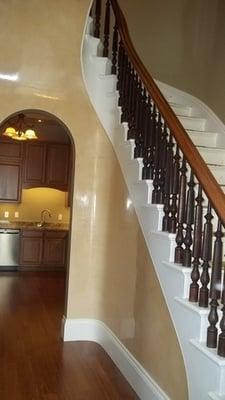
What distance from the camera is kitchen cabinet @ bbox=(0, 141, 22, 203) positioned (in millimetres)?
7656

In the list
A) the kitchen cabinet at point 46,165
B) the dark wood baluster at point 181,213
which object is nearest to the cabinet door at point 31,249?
the kitchen cabinet at point 46,165

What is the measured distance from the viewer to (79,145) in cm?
410

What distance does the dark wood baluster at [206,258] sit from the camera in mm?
2205

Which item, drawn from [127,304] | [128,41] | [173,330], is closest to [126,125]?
[128,41]

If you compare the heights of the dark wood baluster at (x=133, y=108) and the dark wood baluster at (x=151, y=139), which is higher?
the dark wood baluster at (x=133, y=108)

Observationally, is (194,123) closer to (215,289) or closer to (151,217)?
(151,217)

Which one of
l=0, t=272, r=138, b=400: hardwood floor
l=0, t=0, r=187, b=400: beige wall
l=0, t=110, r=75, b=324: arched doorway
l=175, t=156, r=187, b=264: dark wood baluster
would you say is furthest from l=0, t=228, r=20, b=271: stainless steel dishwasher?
l=175, t=156, r=187, b=264: dark wood baluster

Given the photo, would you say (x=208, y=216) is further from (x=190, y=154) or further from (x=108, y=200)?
(x=108, y=200)

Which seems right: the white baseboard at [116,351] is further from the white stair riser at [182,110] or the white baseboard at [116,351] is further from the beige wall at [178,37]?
the beige wall at [178,37]

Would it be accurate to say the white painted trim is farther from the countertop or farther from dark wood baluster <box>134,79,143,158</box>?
the countertop

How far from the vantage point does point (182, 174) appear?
8.35 ft

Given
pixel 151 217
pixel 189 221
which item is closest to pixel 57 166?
pixel 151 217

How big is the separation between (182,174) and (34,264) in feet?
18.4

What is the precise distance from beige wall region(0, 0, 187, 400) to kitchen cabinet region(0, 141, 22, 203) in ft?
12.8
